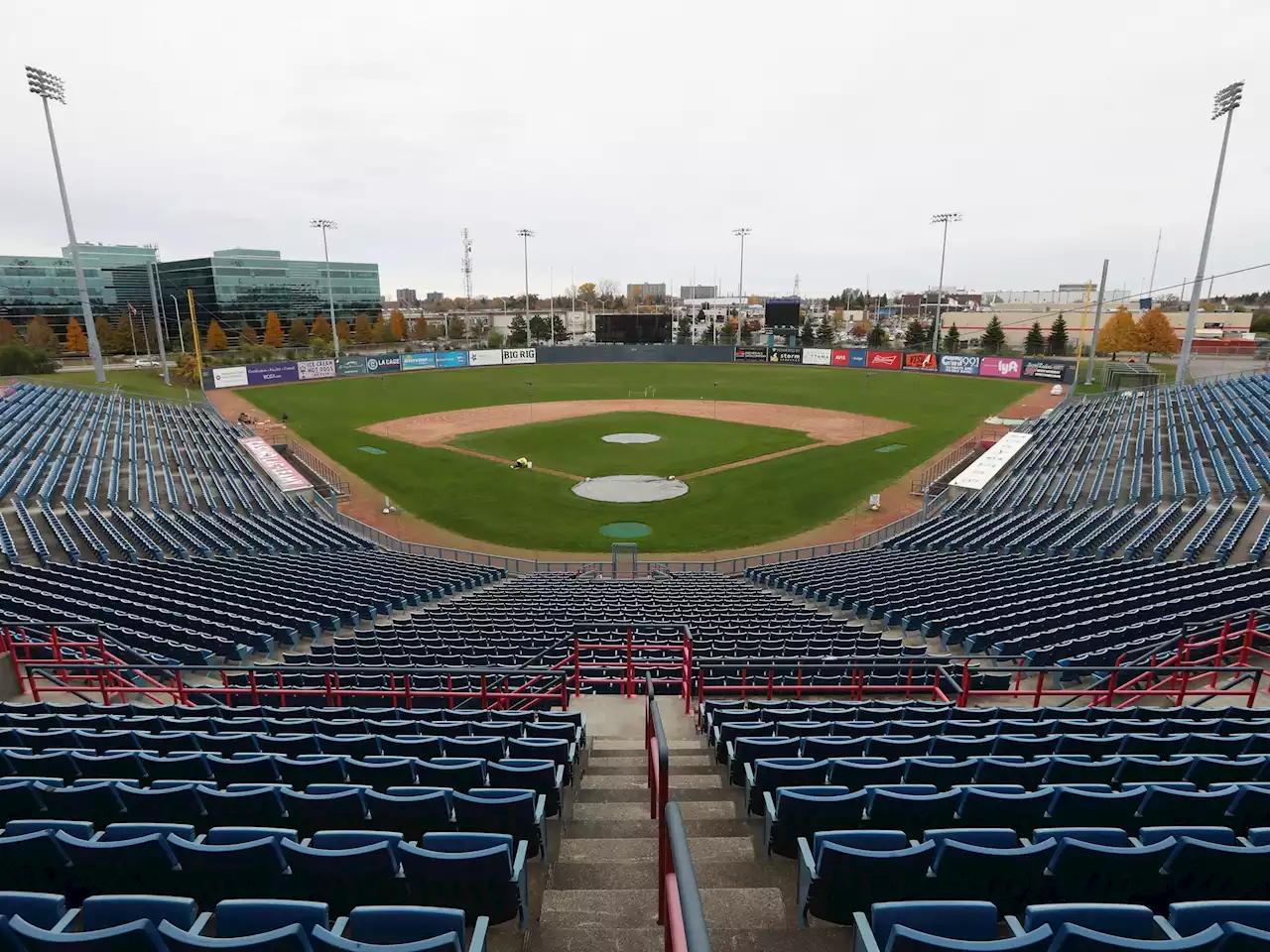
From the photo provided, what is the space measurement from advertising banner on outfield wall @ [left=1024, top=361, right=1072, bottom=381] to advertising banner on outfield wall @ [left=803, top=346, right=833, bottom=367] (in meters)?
23.4

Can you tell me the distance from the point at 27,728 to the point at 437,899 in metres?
5.70

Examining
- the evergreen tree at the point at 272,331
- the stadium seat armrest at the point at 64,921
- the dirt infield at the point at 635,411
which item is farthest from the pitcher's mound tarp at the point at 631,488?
the evergreen tree at the point at 272,331

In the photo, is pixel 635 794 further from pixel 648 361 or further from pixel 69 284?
pixel 69 284

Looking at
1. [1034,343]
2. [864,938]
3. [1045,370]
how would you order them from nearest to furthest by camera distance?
[864,938], [1045,370], [1034,343]

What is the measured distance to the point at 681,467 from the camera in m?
40.7

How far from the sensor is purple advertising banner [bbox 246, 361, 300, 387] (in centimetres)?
7337

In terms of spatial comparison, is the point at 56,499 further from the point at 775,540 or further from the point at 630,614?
the point at 775,540

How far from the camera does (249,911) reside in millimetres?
3549

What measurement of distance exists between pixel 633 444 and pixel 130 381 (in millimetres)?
56707

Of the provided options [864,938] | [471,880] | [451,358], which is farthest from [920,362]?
[471,880]

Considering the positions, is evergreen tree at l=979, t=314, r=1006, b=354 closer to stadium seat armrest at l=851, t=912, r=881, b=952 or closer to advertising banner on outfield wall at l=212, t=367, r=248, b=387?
advertising banner on outfield wall at l=212, t=367, r=248, b=387

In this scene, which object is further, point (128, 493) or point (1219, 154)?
point (1219, 154)

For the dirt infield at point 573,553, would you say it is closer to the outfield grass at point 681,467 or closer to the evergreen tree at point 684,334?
the outfield grass at point 681,467

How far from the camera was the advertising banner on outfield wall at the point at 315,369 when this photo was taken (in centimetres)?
7819
